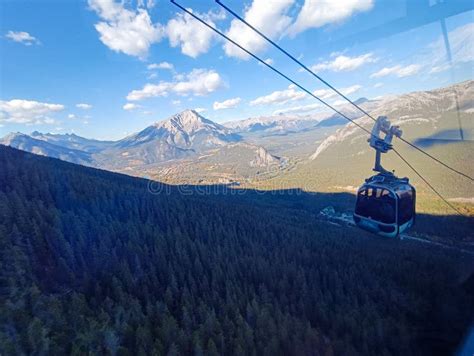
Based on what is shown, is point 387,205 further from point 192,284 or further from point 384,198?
point 192,284

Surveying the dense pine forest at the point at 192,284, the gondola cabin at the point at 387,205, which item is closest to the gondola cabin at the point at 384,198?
the gondola cabin at the point at 387,205

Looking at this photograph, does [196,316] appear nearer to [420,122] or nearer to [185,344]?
[185,344]

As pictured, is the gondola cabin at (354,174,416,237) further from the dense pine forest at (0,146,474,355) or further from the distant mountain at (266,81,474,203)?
the distant mountain at (266,81,474,203)

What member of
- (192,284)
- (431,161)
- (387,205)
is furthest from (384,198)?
(431,161)

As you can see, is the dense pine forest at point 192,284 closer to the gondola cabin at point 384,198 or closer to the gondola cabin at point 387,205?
the gondola cabin at point 387,205

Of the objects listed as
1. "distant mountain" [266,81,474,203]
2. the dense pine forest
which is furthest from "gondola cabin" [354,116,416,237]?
"distant mountain" [266,81,474,203]

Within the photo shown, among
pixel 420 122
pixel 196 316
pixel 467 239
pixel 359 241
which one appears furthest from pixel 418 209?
pixel 420 122
